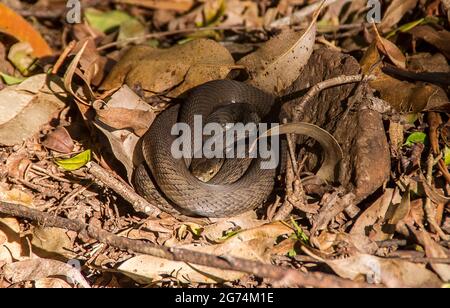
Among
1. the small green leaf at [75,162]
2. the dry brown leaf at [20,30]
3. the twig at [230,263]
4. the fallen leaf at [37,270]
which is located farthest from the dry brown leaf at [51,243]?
the dry brown leaf at [20,30]

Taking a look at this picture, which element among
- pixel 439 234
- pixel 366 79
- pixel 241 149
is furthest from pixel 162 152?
pixel 439 234

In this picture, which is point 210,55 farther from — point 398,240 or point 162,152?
point 398,240

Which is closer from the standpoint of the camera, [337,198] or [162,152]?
[337,198]

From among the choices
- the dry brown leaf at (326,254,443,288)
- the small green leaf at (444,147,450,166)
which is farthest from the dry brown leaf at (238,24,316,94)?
the dry brown leaf at (326,254,443,288)

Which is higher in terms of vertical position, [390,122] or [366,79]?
[366,79]

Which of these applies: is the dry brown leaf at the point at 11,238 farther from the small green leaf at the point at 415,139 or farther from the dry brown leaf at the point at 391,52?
the dry brown leaf at the point at 391,52

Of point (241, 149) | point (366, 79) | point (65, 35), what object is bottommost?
point (241, 149)
